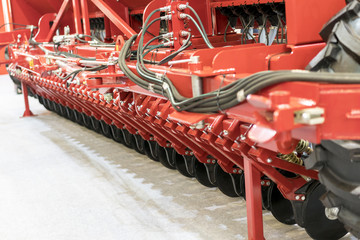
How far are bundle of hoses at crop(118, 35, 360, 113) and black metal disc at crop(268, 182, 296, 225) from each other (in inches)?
31.7

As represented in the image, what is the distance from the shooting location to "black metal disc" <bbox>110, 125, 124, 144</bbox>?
4.68 meters

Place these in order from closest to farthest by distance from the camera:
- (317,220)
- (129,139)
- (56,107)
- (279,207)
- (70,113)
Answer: (317,220) → (279,207) → (129,139) → (70,113) → (56,107)

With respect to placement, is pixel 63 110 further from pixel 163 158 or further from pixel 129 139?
pixel 163 158

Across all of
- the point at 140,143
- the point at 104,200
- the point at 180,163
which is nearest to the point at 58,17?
the point at 140,143

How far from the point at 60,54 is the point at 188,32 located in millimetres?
2066

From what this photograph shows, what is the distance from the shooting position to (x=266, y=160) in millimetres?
2102

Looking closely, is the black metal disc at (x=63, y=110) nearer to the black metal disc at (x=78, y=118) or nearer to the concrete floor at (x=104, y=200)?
the black metal disc at (x=78, y=118)

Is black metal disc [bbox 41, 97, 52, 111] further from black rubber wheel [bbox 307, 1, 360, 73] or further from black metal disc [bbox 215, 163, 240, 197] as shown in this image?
black rubber wheel [bbox 307, 1, 360, 73]

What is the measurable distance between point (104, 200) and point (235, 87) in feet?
6.09

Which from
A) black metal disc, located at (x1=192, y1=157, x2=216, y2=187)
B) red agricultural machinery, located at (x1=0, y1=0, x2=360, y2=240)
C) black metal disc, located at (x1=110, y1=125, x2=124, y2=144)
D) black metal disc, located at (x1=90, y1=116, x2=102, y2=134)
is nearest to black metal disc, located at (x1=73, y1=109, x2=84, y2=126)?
black metal disc, located at (x1=90, y1=116, x2=102, y2=134)

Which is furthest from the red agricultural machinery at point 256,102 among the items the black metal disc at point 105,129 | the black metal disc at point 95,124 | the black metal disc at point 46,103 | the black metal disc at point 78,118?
the black metal disc at point 46,103

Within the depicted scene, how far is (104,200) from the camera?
3.25m

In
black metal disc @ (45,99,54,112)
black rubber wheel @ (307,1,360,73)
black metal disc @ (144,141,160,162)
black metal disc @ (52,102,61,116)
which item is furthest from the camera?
black metal disc @ (45,99,54,112)

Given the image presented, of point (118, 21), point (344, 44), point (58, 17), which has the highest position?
point (58, 17)
